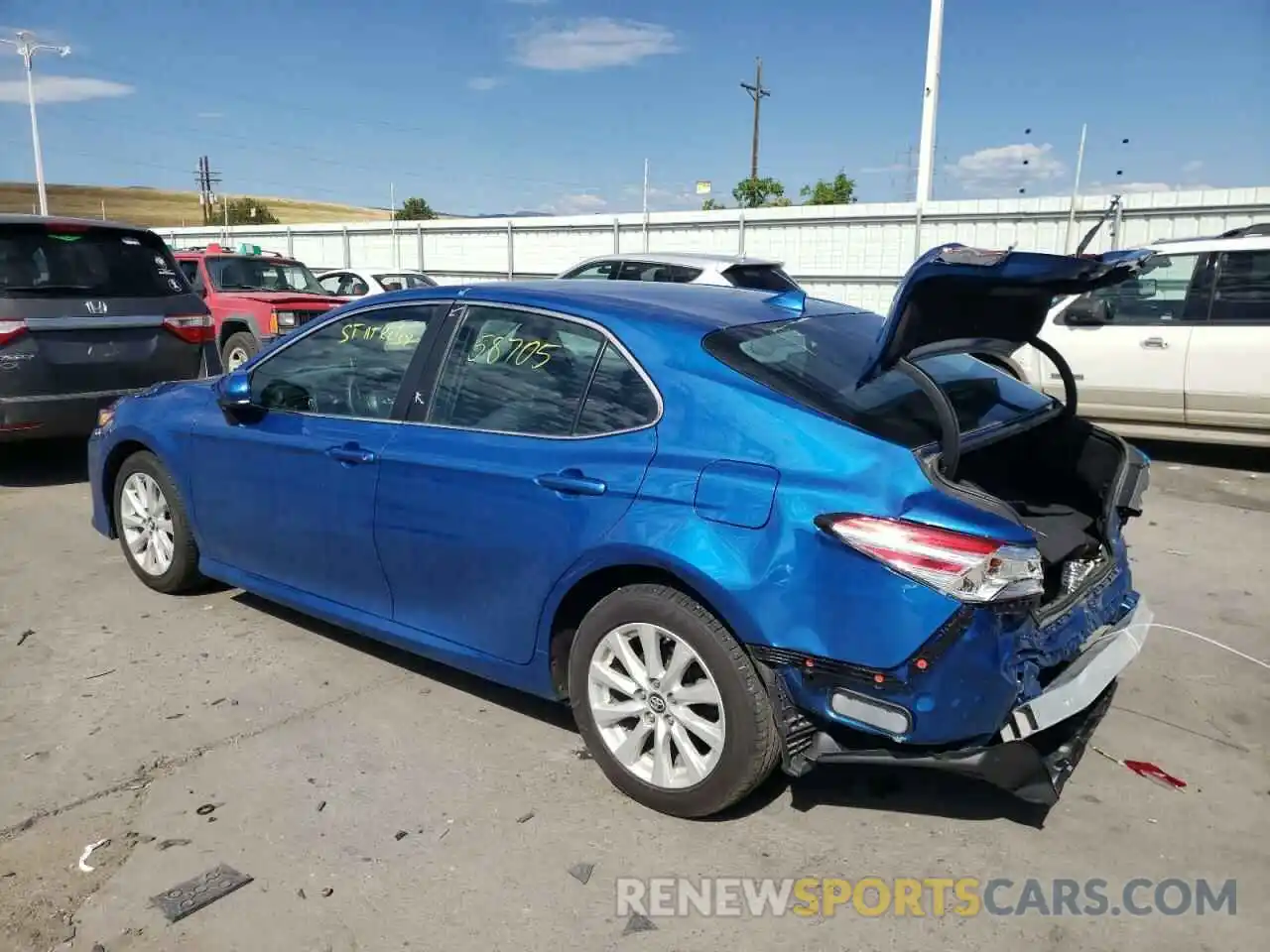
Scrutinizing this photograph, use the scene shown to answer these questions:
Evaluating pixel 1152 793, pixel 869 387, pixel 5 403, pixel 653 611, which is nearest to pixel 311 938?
pixel 653 611

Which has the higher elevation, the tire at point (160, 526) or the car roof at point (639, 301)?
the car roof at point (639, 301)

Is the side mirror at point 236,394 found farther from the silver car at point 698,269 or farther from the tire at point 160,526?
the silver car at point 698,269

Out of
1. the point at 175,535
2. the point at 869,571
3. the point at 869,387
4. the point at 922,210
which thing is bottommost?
the point at 175,535

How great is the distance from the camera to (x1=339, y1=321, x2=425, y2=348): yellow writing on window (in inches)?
154

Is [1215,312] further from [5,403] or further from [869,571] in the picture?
[5,403]

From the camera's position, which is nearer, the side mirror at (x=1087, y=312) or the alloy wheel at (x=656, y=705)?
the alloy wheel at (x=656, y=705)

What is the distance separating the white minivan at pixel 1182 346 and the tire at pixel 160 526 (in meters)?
5.91

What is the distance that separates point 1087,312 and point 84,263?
815cm

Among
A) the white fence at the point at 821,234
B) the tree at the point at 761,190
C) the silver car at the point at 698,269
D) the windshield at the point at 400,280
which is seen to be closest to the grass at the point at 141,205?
the tree at the point at 761,190

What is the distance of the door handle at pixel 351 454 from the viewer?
12.5 feet

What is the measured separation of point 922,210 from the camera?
16328mm

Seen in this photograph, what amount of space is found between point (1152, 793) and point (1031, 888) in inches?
30.9

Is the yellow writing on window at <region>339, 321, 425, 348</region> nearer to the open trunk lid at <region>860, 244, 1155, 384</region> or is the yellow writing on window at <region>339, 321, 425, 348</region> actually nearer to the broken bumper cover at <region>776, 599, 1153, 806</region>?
the open trunk lid at <region>860, 244, 1155, 384</region>

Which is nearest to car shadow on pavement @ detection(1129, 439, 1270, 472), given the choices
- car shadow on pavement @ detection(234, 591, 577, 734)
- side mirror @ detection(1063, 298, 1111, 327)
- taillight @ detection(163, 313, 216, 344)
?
side mirror @ detection(1063, 298, 1111, 327)
